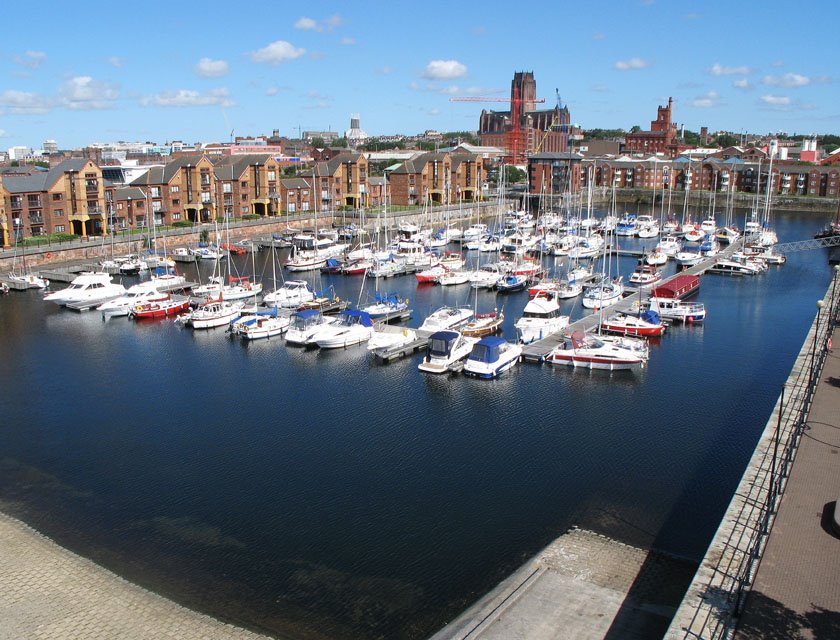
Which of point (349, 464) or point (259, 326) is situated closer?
point (349, 464)

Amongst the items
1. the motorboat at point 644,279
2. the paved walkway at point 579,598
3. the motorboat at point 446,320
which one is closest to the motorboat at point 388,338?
the motorboat at point 446,320

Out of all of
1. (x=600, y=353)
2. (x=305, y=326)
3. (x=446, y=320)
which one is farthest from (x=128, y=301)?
(x=600, y=353)

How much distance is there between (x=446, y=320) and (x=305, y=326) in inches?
249

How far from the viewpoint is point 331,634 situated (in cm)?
1388

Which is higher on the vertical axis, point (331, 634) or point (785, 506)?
point (785, 506)

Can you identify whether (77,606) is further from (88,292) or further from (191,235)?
(191,235)

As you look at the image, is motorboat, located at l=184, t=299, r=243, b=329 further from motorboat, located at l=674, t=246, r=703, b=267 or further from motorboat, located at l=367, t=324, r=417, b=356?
motorboat, located at l=674, t=246, r=703, b=267

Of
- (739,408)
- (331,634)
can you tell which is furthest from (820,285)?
(331,634)

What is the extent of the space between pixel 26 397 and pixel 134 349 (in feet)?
20.9

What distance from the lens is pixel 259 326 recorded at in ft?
111

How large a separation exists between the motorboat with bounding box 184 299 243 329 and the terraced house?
25766mm

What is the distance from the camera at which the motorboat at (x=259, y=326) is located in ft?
110

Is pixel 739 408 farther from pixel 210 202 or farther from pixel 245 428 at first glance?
pixel 210 202

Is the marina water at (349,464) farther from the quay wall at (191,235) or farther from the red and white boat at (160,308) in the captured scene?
the quay wall at (191,235)
